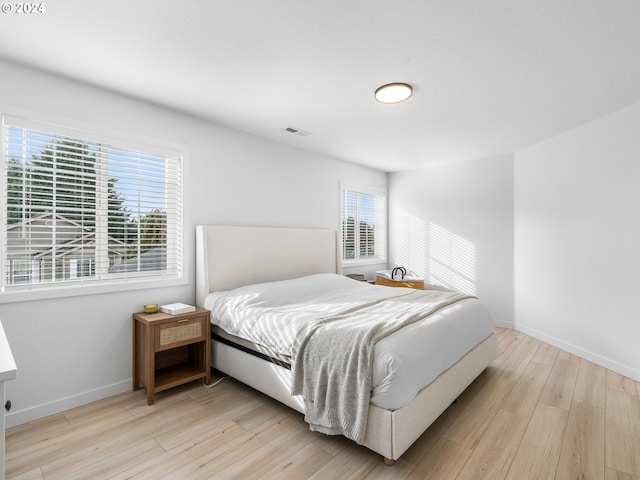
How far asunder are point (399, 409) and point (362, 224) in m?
3.85

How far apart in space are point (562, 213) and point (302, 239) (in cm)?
305

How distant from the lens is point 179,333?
2.64 metres

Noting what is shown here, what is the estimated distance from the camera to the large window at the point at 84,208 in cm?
227

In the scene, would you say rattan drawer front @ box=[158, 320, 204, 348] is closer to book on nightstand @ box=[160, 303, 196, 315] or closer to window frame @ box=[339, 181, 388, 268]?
book on nightstand @ box=[160, 303, 196, 315]

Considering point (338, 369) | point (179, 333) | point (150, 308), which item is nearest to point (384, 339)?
point (338, 369)

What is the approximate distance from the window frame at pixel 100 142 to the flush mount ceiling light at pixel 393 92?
1.88 m

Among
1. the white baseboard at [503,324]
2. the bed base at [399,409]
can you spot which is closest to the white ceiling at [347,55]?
the bed base at [399,409]

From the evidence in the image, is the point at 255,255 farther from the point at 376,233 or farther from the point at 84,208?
the point at 376,233

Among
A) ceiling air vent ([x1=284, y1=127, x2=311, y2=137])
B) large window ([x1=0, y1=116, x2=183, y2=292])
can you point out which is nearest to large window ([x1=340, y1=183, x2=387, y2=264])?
ceiling air vent ([x1=284, y1=127, x2=311, y2=137])

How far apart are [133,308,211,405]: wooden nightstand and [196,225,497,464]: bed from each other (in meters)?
0.14

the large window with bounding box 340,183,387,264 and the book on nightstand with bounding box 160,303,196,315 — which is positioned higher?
the large window with bounding box 340,183,387,264

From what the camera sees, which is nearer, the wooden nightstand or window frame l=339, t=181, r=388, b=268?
the wooden nightstand

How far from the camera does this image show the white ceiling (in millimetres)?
1736

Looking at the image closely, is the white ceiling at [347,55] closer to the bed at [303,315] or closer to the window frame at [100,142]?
the window frame at [100,142]
